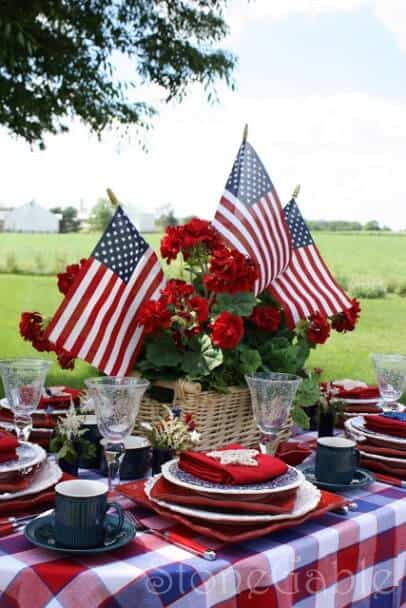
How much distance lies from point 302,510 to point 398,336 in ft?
24.0

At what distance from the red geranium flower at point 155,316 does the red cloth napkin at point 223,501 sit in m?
0.46

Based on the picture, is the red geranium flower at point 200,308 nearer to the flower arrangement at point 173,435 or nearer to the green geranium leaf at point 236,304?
the green geranium leaf at point 236,304

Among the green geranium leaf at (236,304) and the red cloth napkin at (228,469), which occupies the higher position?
the green geranium leaf at (236,304)

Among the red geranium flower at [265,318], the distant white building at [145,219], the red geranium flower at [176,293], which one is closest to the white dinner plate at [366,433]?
the red geranium flower at [265,318]

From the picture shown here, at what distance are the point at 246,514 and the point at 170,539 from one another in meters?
0.14

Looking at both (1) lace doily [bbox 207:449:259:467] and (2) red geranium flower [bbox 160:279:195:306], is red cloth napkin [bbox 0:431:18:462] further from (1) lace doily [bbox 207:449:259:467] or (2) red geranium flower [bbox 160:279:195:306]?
(2) red geranium flower [bbox 160:279:195:306]

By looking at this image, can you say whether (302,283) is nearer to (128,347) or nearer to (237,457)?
(128,347)

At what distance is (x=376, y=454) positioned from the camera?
179 centimetres

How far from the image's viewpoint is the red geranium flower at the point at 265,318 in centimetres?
196

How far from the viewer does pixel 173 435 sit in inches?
62.4

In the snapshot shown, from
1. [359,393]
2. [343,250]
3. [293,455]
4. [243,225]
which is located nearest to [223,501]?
[293,455]

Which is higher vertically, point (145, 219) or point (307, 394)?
point (145, 219)

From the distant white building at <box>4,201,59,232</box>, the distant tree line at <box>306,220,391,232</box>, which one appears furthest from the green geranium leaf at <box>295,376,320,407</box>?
the distant white building at <box>4,201,59,232</box>

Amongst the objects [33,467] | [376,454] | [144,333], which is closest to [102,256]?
[144,333]
